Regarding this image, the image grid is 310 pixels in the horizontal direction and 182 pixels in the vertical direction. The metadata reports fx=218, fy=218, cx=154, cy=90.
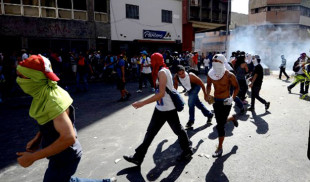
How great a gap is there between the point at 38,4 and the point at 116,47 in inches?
277

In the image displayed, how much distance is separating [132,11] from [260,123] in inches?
725

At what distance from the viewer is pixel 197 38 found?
5047 centimetres

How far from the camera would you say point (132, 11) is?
834 inches

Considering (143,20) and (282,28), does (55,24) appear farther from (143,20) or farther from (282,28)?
(282,28)

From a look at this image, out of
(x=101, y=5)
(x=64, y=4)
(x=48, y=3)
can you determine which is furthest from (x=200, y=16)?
(x=48, y=3)

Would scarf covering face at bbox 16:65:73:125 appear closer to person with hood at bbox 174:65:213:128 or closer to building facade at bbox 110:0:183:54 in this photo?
person with hood at bbox 174:65:213:128

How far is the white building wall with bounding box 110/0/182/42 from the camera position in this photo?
20312 millimetres

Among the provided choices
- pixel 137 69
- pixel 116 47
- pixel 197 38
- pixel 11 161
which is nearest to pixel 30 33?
pixel 116 47

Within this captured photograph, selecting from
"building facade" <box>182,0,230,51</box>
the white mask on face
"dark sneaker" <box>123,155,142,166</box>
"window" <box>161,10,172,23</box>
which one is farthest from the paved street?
"building facade" <box>182,0,230,51</box>

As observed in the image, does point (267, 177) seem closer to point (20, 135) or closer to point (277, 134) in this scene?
point (277, 134)

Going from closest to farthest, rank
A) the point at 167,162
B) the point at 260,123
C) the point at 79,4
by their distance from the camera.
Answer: the point at 167,162, the point at 260,123, the point at 79,4

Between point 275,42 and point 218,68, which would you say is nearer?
point 218,68

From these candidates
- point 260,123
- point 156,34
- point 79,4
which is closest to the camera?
point 260,123

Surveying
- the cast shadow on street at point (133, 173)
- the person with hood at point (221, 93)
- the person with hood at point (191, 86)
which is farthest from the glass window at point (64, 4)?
the cast shadow on street at point (133, 173)
